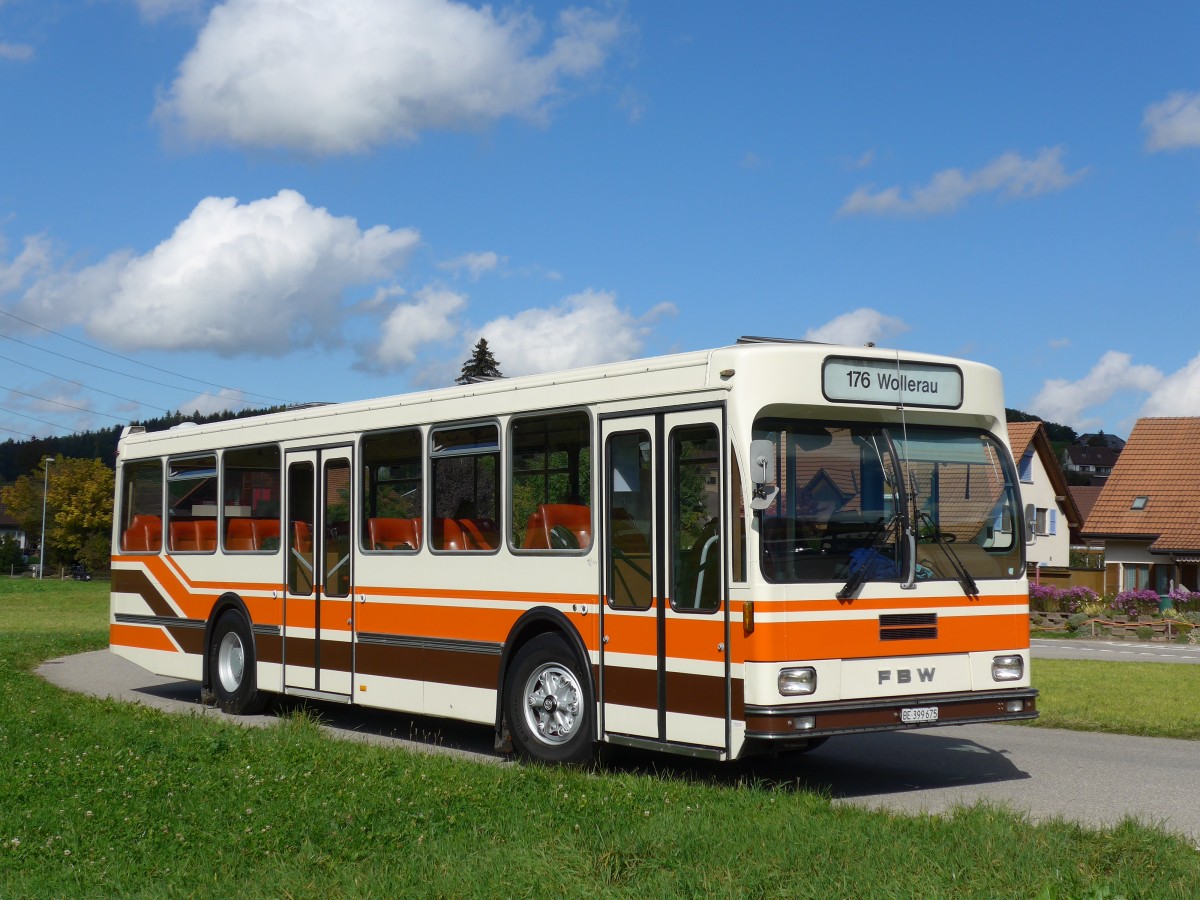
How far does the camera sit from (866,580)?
9805 mm

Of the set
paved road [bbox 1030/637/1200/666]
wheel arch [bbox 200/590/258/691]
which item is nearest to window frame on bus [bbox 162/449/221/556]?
wheel arch [bbox 200/590/258/691]

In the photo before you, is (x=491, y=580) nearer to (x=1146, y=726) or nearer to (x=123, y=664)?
(x=1146, y=726)

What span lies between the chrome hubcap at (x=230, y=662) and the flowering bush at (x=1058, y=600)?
92.6 ft

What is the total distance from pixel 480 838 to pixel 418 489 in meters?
5.62

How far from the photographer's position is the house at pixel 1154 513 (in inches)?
2019

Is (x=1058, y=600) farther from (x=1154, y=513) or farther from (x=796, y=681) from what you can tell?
(x=796, y=681)

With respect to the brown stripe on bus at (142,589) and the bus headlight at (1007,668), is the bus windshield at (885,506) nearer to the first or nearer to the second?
the bus headlight at (1007,668)

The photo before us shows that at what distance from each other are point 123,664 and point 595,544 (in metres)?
A: 14.2

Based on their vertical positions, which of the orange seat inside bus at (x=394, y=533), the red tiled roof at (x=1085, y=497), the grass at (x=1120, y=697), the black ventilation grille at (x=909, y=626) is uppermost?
the red tiled roof at (x=1085, y=497)

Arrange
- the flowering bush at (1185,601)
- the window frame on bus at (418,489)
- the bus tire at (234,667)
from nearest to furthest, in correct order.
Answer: the window frame on bus at (418,489) → the bus tire at (234,667) → the flowering bush at (1185,601)

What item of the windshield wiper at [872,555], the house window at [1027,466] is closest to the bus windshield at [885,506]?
the windshield wiper at [872,555]

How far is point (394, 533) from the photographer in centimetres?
1333

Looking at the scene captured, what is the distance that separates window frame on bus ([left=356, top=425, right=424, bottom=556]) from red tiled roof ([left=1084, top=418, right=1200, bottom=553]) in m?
42.6

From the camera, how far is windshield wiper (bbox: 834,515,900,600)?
32.0 feet
